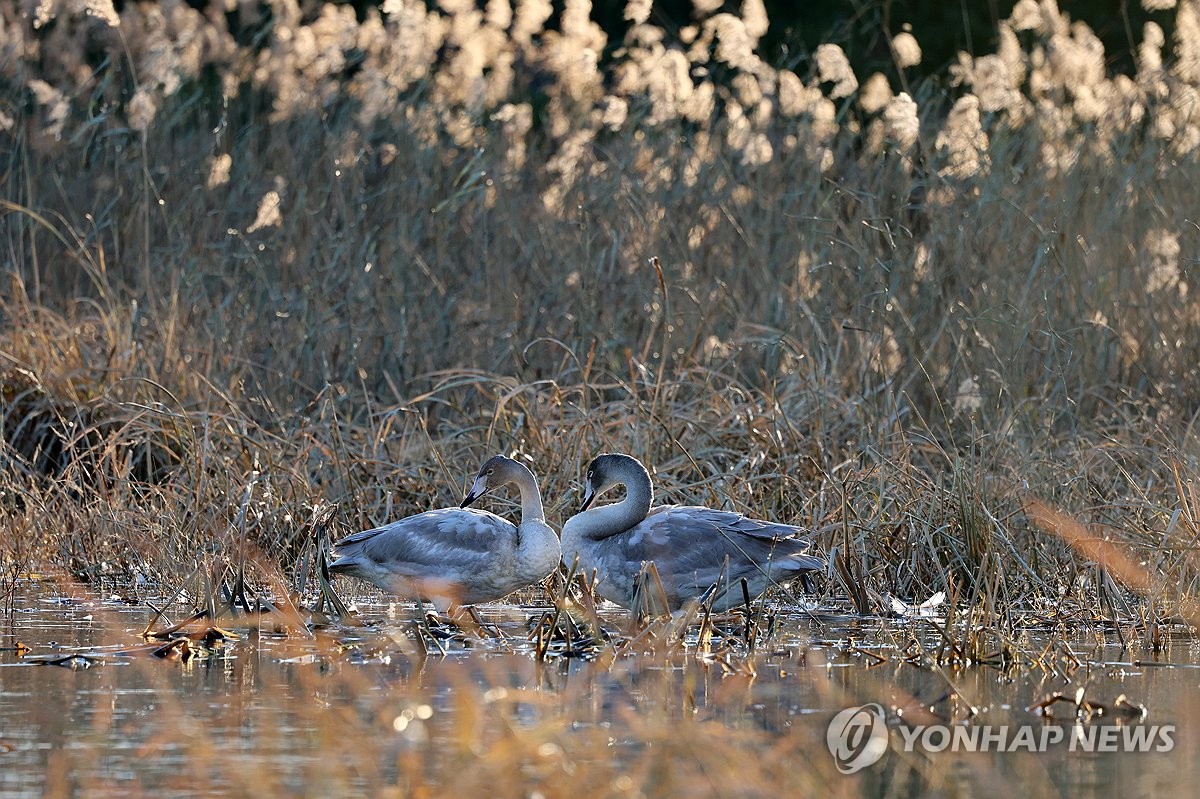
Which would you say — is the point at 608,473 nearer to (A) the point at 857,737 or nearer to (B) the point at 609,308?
(A) the point at 857,737

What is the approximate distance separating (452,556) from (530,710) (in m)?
1.91

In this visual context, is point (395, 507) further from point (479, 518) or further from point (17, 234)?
point (17, 234)

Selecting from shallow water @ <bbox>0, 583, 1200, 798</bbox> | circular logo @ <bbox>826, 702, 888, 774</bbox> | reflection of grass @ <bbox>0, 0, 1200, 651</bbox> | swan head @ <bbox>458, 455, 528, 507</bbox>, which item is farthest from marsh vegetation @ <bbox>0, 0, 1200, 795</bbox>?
circular logo @ <bbox>826, 702, 888, 774</bbox>

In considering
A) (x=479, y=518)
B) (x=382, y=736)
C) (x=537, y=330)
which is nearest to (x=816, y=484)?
(x=479, y=518)

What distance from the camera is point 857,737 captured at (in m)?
4.50

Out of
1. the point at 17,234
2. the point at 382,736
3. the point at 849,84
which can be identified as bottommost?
the point at 382,736

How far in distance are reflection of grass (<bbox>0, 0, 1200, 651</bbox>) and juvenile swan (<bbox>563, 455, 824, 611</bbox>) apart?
31 centimetres

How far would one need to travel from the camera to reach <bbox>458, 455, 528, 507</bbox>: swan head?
715 centimetres

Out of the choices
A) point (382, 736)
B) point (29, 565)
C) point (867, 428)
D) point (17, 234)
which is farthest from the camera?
point (17, 234)

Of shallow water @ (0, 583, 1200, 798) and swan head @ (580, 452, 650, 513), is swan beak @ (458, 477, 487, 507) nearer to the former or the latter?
swan head @ (580, 452, 650, 513)

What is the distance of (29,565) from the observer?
7449 mm

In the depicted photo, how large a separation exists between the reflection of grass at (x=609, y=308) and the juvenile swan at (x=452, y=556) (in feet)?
0.77

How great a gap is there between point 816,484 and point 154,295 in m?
4.16

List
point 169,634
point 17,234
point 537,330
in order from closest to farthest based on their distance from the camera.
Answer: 1. point 169,634
2. point 537,330
3. point 17,234
